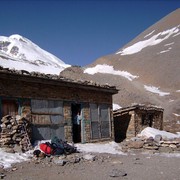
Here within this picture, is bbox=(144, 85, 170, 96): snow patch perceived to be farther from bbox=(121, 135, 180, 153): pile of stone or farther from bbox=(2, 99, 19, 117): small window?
bbox=(2, 99, 19, 117): small window

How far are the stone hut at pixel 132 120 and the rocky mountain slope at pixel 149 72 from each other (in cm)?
736

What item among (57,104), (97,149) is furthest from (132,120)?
(57,104)

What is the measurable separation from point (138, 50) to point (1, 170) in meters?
75.3

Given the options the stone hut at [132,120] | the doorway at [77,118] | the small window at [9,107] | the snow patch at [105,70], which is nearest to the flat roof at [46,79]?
the small window at [9,107]

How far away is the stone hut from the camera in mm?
20141

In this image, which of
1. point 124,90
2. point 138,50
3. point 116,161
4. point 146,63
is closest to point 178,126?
point 124,90

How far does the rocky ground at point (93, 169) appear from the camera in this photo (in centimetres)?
868

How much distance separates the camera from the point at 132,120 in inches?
795

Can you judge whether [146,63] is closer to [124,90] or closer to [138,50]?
[138,50]

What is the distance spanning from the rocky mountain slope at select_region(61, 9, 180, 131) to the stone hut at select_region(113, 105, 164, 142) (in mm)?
7359

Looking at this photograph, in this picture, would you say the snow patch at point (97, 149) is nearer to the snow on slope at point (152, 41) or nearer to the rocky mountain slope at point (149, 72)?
the rocky mountain slope at point (149, 72)

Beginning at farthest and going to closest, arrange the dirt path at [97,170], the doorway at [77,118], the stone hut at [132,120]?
1. the stone hut at [132,120]
2. the doorway at [77,118]
3. the dirt path at [97,170]

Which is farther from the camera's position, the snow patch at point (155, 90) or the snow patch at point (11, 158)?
the snow patch at point (155, 90)

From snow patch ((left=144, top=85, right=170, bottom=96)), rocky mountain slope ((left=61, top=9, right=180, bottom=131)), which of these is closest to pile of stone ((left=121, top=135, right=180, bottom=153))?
rocky mountain slope ((left=61, top=9, right=180, bottom=131))
